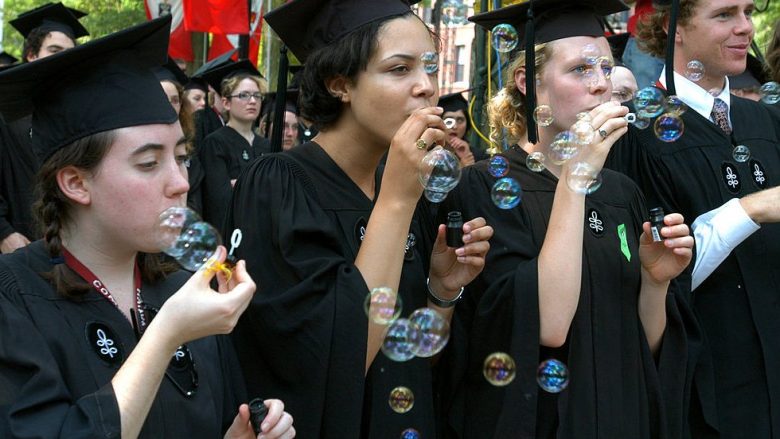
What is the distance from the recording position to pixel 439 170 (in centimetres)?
306

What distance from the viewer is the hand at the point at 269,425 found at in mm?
2646

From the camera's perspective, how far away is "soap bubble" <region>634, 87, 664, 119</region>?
3.84 metres

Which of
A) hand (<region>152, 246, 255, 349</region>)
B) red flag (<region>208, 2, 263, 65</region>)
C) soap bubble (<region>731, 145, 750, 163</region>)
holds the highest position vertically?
hand (<region>152, 246, 255, 349</region>)

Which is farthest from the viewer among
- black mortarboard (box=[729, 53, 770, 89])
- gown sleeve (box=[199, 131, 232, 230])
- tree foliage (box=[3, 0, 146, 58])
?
tree foliage (box=[3, 0, 146, 58])

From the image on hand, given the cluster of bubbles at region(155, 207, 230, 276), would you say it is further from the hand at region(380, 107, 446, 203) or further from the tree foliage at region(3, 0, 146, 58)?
the tree foliage at region(3, 0, 146, 58)

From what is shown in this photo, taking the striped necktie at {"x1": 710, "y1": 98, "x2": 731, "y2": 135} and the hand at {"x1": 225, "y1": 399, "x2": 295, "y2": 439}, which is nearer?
the hand at {"x1": 225, "y1": 399, "x2": 295, "y2": 439}

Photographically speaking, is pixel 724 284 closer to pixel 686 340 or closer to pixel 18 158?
pixel 686 340

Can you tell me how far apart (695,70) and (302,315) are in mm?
2237

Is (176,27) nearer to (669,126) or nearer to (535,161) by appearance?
(669,126)

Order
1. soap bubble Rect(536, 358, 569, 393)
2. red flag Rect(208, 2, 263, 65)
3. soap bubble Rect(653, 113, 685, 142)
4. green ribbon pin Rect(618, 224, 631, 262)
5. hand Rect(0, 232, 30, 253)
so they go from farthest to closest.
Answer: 1. red flag Rect(208, 2, 263, 65)
2. hand Rect(0, 232, 30, 253)
3. soap bubble Rect(653, 113, 685, 142)
4. green ribbon pin Rect(618, 224, 631, 262)
5. soap bubble Rect(536, 358, 569, 393)

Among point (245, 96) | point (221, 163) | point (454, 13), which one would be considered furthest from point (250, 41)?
point (454, 13)

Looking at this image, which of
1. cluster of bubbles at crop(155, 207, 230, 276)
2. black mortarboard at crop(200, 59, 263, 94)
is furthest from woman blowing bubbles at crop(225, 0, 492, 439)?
black mortarboard at crop(200, 59, 263, 94)

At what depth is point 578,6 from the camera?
3783 mm

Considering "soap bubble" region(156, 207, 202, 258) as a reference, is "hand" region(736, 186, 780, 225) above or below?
below
